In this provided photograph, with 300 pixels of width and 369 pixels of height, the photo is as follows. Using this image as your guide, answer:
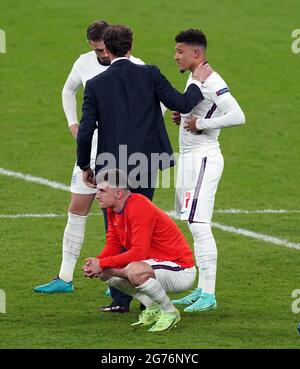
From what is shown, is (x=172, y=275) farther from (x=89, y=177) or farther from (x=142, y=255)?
(x=89, y=177)

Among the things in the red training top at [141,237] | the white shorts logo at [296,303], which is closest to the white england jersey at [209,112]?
the red training top at [141,237]

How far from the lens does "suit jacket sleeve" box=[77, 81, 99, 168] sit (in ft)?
32.4

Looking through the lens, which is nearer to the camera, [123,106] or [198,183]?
[123,106]

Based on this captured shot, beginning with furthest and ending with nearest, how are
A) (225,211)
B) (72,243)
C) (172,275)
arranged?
1. (225,211)
2. (72,243)
3. (172,275)

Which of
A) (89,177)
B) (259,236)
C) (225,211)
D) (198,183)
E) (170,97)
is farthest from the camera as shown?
(225,211)

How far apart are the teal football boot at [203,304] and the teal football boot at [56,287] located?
1.29m

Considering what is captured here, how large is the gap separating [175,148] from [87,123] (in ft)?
27.1

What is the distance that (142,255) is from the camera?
31.3ft

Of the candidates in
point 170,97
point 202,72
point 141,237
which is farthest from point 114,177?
point 202,72

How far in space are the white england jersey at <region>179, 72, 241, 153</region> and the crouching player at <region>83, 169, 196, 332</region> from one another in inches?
43.5

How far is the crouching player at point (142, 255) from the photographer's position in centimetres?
952

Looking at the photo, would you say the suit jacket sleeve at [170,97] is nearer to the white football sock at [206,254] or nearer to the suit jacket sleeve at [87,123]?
the suit jacket sleeve at [87,123]

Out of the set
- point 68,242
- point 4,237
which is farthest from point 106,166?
point 4,237

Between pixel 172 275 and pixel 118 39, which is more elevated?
pixel 118 39
